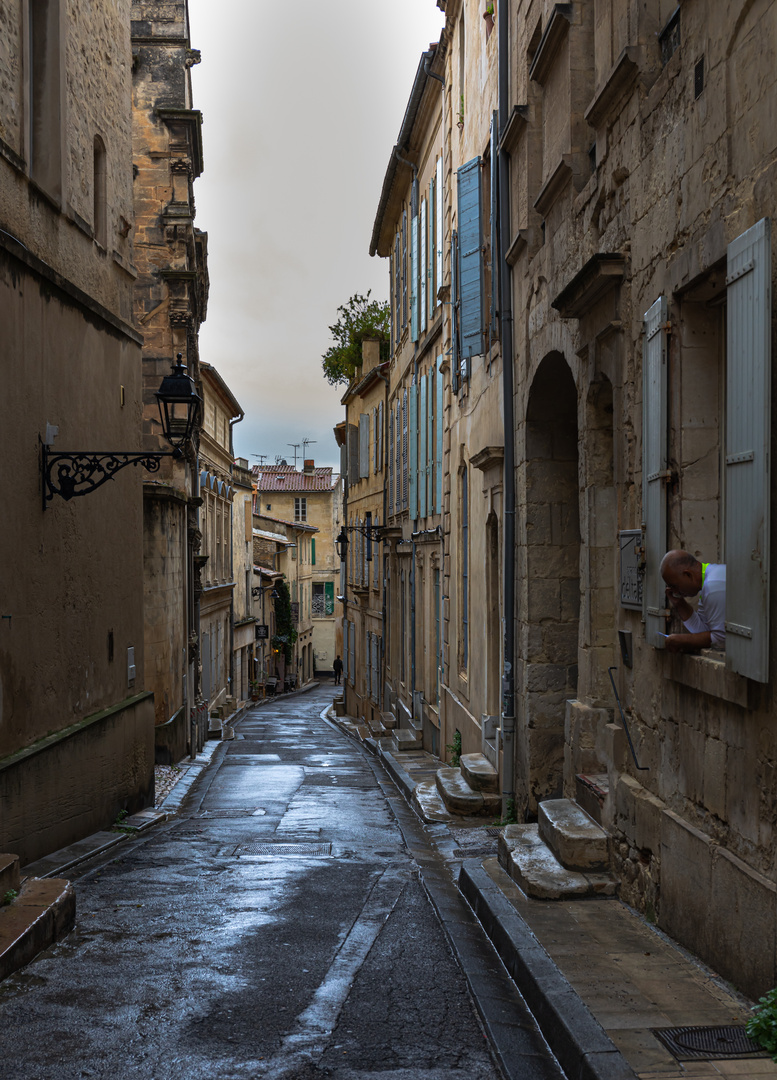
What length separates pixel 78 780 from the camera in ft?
28.5

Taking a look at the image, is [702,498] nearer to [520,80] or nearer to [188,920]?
[188,920]

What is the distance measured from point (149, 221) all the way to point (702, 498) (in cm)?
1617

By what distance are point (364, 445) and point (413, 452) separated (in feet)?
38.3

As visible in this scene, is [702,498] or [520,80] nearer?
[702,498]

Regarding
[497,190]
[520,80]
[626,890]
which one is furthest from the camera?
[497,190]

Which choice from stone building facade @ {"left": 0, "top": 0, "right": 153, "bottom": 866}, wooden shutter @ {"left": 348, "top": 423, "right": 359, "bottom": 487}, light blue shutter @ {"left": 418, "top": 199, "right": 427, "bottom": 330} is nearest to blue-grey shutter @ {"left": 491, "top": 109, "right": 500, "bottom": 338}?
stone building facade @ {"left": 0, "top": 0, "right": 153, "bottom": 866}

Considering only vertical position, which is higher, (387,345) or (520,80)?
(387,345)

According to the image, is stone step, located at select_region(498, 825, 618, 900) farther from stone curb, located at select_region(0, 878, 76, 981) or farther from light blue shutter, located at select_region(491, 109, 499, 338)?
light blue shutter, located at select_region(491, 109, 499, 338)

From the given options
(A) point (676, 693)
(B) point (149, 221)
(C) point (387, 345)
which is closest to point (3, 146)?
(A) point (676, 693)

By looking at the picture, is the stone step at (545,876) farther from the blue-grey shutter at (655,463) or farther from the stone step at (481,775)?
the stone step at (481,775)

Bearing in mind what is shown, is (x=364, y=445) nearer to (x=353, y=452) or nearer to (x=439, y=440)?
(x=353, y=452)

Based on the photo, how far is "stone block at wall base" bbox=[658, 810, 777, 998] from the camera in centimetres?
377

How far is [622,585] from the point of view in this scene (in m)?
5.80

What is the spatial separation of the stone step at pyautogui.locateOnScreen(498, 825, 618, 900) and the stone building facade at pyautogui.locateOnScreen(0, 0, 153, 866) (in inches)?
130
